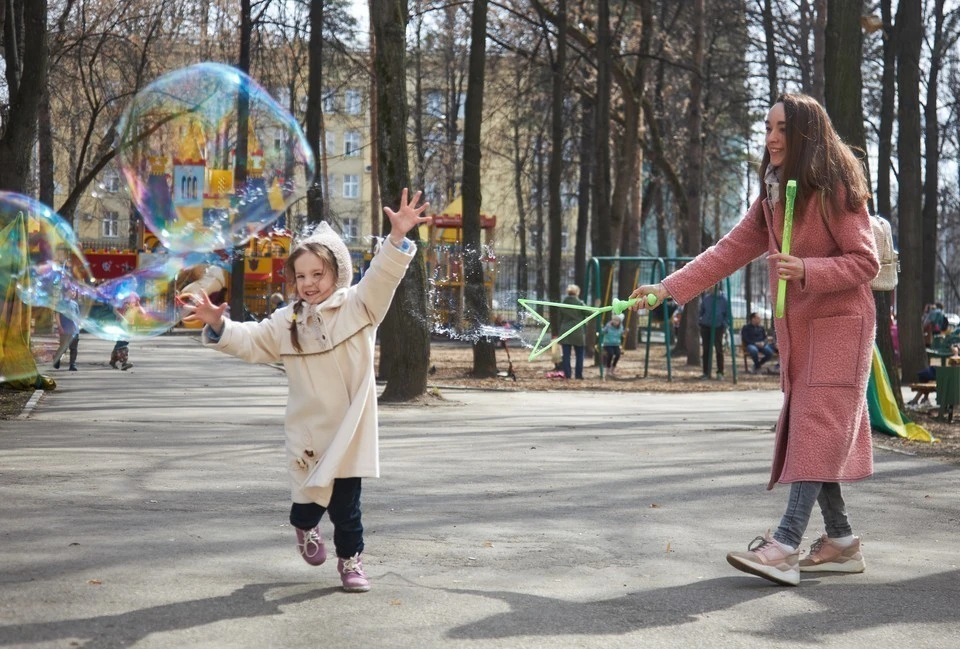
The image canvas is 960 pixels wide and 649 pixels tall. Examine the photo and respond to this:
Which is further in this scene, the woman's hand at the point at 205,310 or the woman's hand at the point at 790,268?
the woman's hand at the point at 790,268

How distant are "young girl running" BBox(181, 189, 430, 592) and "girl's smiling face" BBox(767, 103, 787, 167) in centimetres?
164

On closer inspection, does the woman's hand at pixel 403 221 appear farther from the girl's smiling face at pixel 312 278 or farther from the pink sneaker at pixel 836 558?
the pink sneaker at pixel 836 558

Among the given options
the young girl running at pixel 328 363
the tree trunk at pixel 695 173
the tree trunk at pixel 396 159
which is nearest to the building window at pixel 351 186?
the tree trunk at pixel 695 173

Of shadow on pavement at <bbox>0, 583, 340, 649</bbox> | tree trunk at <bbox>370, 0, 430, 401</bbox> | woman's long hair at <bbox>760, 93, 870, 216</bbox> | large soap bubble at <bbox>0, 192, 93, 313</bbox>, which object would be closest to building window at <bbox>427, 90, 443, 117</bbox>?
tree trunk at <bbox>370, 0, 430, 401</bbox>

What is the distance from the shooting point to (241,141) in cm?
1125

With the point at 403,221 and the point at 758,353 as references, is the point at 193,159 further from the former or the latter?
the point at 758,353

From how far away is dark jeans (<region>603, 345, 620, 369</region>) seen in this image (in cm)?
2533

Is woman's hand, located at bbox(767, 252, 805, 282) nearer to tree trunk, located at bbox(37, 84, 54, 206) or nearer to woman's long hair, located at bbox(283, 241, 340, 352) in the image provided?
woman's long hair, located at bbox(283, 241, 340, 352)

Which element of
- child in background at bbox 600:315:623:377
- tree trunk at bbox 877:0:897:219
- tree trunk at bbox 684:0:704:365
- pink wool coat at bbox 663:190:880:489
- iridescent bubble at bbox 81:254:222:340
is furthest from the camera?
tree trunk at bbox 684:0:704:365

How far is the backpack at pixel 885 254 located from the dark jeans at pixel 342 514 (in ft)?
13.9

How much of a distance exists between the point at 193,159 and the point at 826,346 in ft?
20.4

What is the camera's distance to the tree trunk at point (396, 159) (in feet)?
53.1

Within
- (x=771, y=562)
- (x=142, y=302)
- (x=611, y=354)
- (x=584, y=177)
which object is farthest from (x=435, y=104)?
(x=771, y=562)

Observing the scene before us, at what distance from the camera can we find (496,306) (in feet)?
58.5
